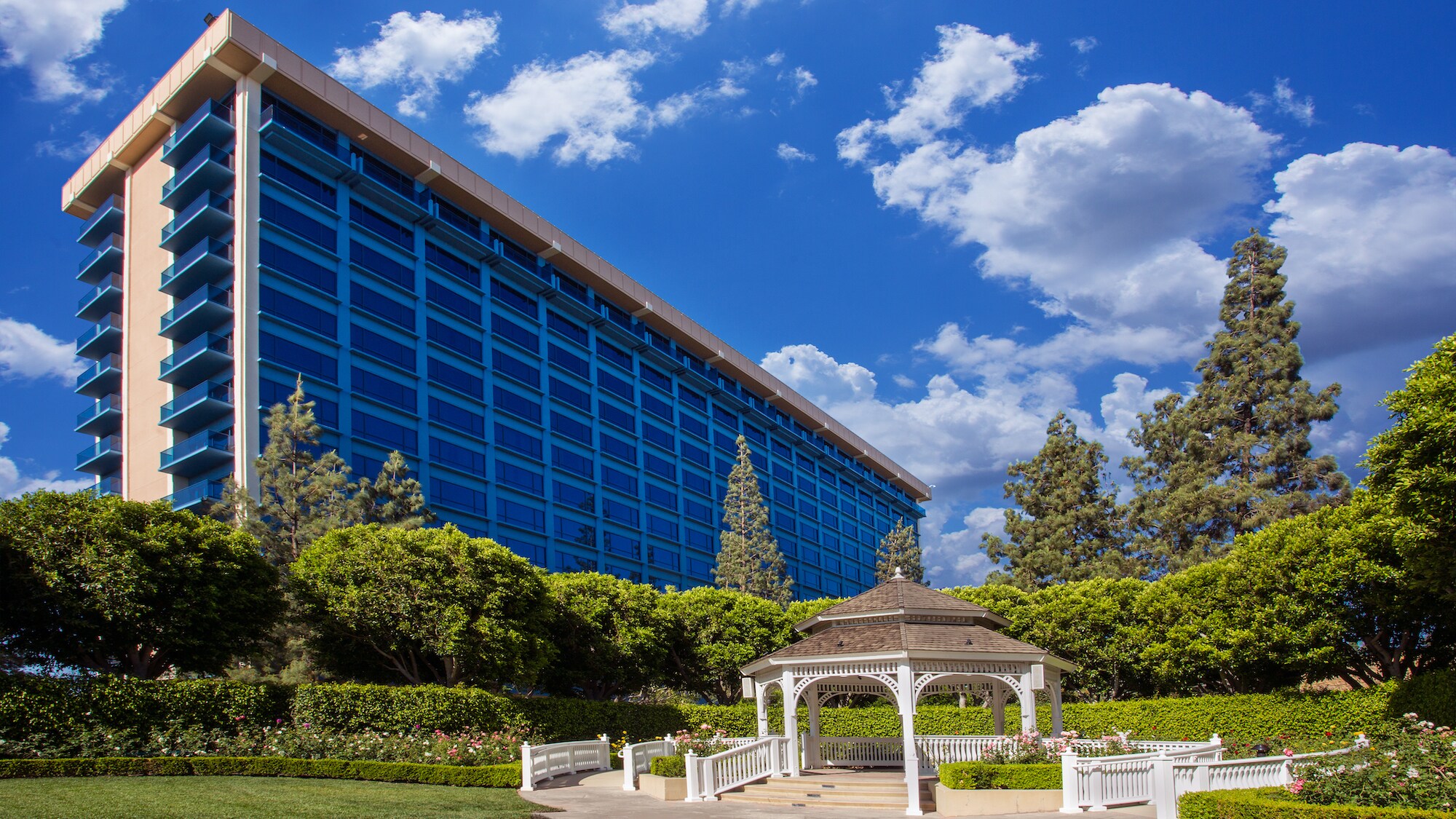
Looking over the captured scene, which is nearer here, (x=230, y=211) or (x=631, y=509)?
(x=230, y=211)

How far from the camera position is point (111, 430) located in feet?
173

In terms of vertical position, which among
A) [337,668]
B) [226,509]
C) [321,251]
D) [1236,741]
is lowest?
[1236,741]

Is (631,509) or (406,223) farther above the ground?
(406,223)

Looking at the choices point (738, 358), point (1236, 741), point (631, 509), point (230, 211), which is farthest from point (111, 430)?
point (1236, 741)

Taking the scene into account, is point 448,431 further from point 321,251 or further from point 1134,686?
point 1134,686

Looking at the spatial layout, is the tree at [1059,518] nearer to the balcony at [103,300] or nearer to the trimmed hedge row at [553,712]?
the trimmed hedge row at [553,712]

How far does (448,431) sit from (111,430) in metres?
17.3

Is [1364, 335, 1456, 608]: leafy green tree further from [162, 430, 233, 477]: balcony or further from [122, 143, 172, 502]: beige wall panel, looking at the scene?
[122, 143, 172, 502]: beige wall panel

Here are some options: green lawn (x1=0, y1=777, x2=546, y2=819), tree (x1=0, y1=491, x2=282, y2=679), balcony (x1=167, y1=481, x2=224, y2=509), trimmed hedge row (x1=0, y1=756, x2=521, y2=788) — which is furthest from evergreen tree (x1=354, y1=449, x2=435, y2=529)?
green lawn (x1=0, y1=777, x2=546, y2=819)

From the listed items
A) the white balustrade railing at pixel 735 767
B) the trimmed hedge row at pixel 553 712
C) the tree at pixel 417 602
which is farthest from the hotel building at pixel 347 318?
the white balustrade railing at pixel 735 767

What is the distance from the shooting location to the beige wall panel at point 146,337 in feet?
154

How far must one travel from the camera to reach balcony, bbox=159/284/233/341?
4412 cm

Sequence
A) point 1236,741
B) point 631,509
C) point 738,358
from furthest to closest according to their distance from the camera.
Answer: point 738,358, point 631,509, point 1236,741

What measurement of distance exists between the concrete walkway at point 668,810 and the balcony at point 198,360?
27.7m
